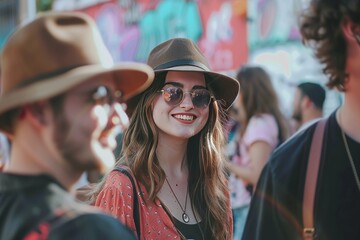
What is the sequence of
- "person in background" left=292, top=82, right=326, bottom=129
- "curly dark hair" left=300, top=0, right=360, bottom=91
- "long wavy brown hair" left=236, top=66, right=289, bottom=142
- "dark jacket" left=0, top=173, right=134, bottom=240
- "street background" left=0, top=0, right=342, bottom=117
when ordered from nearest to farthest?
1. "dark jacket" left=0, top=173, right=134, bottom=240
2. "curly dark hair" left=300, top=0, right=360, bottom=91
3. "long wavy brown hair" left=236, top=66, right=289, bottom=142
4. "person in background" left=292, top=82, right=326, bottom=129
5. "street background" left=0, top=0, right=342, bottom=117

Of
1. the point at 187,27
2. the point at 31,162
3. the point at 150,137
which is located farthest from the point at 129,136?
the point at 187,27

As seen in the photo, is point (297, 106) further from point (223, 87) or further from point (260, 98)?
point (223, 87)

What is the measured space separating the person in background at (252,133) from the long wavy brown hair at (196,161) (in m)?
1.47

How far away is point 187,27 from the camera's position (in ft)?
33.7

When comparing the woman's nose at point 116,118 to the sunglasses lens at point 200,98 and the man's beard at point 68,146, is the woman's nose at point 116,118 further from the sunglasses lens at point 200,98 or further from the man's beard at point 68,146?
the sunglasses lens at point 200,98

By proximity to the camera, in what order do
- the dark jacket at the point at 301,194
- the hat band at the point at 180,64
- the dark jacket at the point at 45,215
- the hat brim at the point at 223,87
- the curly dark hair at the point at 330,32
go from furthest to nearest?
the hat brim at the point at 223,87 < the hat band at the point at 180,64 < the dark jacket at the point at 301,194 < the curly dark hair at the point at 330,32 < the dark jacket at the point at 45,215

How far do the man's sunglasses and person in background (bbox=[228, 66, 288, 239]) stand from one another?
175 centimetres

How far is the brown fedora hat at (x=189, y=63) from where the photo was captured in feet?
11.5

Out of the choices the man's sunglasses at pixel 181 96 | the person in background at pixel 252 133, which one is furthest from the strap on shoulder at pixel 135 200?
the person in background at pixel 252 133

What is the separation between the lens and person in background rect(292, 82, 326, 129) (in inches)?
227

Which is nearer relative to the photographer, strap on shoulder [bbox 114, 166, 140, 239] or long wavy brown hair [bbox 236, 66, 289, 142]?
strap on shoulder [bbox 114, 166, 140, 239]

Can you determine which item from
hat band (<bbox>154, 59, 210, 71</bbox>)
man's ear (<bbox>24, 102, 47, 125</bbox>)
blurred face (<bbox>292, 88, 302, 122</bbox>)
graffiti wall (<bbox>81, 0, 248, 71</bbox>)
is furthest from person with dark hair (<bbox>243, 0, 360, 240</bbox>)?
graffiti wall (<bbox>81, 0, 248, 71</bbox>)

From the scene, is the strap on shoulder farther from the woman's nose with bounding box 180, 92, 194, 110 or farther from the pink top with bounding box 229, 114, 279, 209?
the pink top with bounding box 229, 114, 279, 209

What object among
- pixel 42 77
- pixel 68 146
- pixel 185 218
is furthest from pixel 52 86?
pixel 185 218
